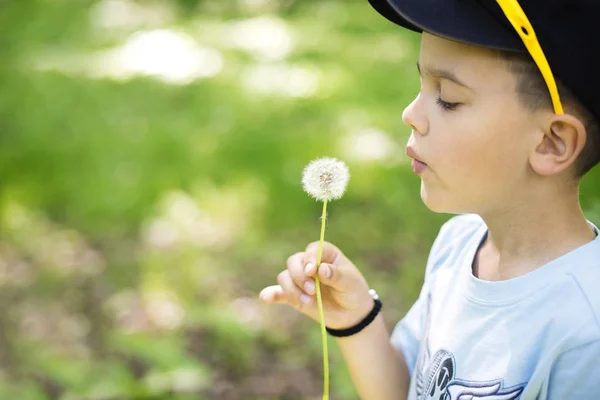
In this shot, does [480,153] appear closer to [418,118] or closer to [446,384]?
[418,118]

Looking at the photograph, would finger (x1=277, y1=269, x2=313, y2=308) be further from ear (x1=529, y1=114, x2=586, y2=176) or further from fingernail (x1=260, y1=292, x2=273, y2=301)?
ear (x1=529, y1=114, x2=586, y2=176)

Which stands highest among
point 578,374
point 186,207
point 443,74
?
point 186,207

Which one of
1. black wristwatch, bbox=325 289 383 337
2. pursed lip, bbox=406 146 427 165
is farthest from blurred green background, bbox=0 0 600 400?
pursed lip, bbox=406 146 427 165

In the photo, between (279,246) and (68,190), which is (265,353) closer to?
(279,246)

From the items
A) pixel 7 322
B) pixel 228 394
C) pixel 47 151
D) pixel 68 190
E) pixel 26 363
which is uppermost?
pixel 47 151

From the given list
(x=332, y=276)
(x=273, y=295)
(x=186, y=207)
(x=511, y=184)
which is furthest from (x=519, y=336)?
(x=186, y=207)

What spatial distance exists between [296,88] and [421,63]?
4586mm

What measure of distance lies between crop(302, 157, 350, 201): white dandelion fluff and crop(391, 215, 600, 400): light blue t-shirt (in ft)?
0.92

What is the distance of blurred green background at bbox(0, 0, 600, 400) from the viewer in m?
3.00

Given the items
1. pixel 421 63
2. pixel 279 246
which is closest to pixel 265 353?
pixel 279 246

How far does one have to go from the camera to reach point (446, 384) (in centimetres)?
133

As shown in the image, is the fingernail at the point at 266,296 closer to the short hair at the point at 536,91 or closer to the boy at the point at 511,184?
the boy at the point at 511,184

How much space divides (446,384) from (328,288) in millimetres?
322

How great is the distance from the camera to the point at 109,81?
20.0 ft
